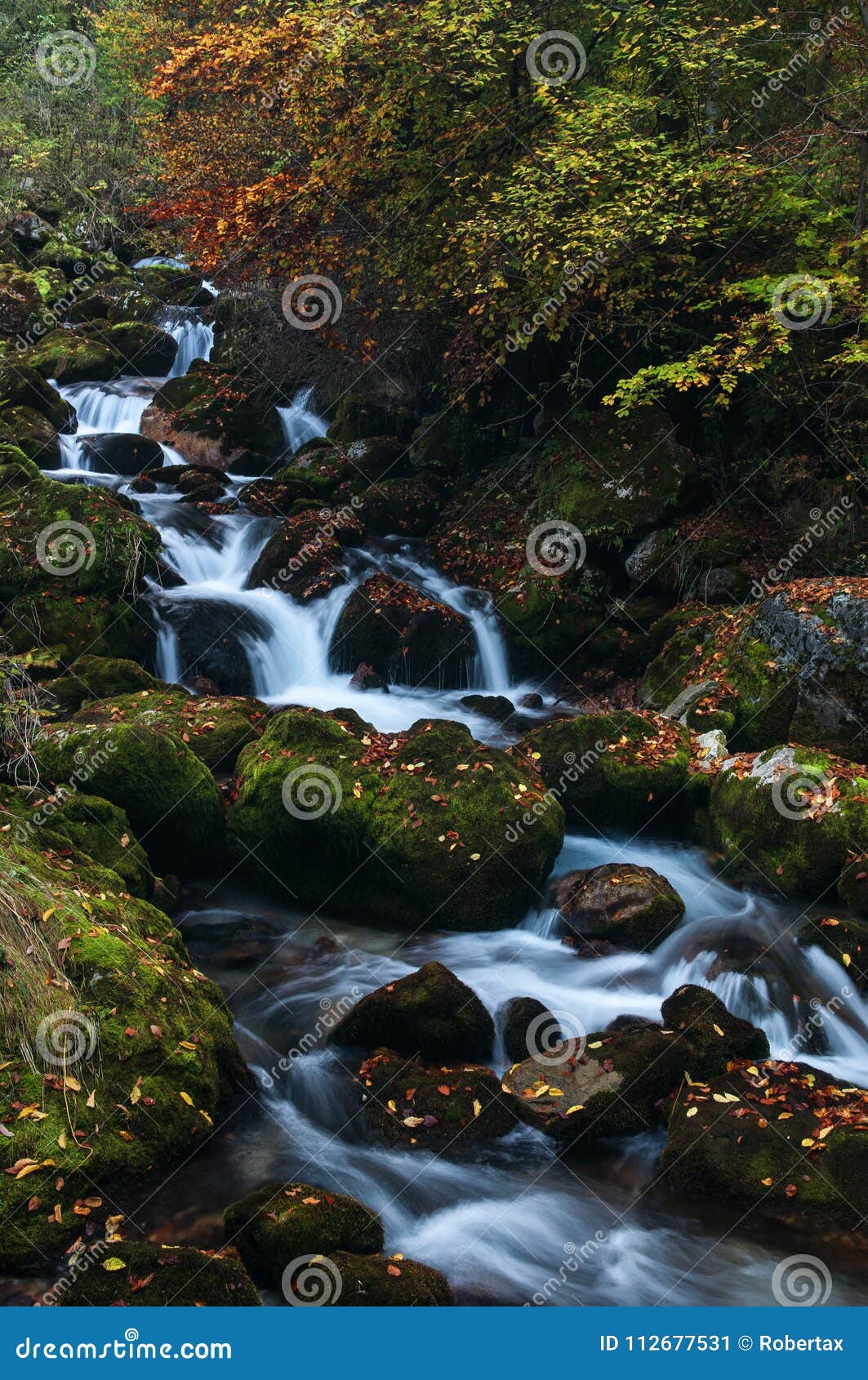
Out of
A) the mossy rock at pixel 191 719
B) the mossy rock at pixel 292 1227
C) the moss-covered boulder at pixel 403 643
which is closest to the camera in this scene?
the mossy rock at pixel 292 1227

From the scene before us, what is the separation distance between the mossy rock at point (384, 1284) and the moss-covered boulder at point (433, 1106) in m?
1.23

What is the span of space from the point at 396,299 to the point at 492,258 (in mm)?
2678

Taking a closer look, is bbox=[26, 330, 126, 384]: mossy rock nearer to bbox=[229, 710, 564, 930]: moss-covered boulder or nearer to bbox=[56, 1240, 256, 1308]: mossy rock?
bbox=[229, 710, 564, 930]: moss-covered boulder

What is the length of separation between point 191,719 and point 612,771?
3.88 m

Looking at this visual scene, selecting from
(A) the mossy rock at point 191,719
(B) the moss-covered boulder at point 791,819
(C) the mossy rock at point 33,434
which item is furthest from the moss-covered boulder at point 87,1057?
(C) the mossy rock at point 33,434

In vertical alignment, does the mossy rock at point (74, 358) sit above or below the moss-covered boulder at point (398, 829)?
above

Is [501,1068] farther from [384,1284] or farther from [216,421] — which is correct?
[216,421]

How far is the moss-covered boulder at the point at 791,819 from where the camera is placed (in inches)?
306

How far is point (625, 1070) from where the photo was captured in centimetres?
592

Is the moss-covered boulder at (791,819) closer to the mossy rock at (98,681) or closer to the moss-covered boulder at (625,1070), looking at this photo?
the moss-covered boulder at (625,1070)

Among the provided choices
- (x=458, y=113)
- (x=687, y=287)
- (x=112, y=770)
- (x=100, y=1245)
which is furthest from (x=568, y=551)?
(x=100, y=1245)

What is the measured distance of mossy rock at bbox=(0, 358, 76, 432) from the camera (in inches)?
663

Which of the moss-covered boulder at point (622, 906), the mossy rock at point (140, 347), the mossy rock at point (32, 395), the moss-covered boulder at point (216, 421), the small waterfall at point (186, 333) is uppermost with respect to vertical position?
the small waterfall at point (186, 333)

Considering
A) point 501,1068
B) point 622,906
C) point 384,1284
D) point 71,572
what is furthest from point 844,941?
point 71,572
